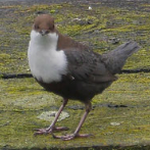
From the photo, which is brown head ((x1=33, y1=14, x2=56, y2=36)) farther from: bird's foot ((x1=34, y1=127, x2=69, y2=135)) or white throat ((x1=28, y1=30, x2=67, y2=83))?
bird's foot ((x1=34, y1=127, x2=69, y2=135))

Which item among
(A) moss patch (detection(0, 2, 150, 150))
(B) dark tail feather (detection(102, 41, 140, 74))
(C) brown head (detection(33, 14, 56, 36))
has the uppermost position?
(C) brown head (detection(33, 14, 56, 36))

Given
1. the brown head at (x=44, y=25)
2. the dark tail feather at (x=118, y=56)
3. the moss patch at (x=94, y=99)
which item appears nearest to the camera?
the moss patch at (x=94, y=99)

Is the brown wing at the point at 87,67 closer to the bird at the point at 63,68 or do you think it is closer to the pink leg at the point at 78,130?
the bird at the point at 63,68

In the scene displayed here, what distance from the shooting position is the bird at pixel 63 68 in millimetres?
2967

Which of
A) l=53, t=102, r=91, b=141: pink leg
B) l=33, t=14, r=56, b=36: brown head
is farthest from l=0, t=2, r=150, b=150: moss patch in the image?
l=33, t=14, r=56, b=36: brown head

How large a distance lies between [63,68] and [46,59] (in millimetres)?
110

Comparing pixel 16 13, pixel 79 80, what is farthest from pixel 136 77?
pixel 16 13

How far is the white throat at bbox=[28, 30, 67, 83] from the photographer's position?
9.73 ft

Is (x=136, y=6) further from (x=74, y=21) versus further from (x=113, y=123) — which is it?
(x=113, y=123)

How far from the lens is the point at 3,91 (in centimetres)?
327

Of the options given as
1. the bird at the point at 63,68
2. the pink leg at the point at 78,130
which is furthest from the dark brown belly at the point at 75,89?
the pink leg at the point at 78,130

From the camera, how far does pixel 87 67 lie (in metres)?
3.26

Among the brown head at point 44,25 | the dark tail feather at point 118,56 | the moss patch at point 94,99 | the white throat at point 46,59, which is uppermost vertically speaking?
the brown head at point 44,25

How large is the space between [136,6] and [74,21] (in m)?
0.91
